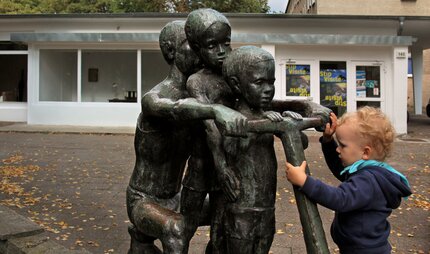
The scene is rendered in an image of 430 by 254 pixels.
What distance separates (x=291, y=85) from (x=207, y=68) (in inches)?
506

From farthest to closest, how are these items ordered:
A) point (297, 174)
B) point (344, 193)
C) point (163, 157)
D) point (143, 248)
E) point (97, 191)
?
point (97, 191), point (143, 248), point (163, 157), point (344, 193), point (297, 174)

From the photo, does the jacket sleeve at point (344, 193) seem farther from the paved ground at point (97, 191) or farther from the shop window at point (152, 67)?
the shop window at point (152, 67)

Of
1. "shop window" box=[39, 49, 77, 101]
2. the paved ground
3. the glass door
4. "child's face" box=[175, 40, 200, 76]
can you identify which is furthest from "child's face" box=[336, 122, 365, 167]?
"shop window" box=[39, 49, 77, 101]

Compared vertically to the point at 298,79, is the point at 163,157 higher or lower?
lower

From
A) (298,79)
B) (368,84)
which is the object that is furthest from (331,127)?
(368,84)

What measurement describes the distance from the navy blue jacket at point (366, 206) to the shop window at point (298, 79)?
12735 mm

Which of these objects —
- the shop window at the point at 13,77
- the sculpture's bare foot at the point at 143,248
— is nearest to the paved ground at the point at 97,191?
the sculpture's bare foot at the point at 143,248

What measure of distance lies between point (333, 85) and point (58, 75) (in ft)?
32.9

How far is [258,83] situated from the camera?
1852 millimetres

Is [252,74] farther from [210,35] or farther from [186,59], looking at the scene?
[186,59]

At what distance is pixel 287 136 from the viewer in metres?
1.83

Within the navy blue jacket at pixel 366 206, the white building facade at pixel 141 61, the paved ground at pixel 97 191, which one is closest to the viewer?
the navy blue jacket at pixel 366 206

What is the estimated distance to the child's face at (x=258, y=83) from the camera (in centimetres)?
184

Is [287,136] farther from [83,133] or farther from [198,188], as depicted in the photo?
[83,133]
